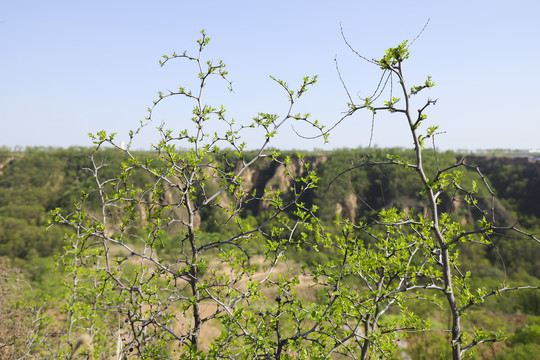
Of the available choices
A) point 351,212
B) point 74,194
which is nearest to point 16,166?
point 74,194

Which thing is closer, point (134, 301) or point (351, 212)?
point (134, 301)

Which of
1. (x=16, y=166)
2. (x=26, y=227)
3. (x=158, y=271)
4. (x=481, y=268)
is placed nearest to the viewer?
(x=158, y=271)

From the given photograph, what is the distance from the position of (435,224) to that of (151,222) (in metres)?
2.98

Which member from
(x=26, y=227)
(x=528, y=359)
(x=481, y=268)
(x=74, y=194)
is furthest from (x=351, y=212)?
(x=26, y=227)

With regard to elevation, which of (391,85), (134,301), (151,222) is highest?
(391,85)

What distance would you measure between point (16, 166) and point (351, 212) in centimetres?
4643

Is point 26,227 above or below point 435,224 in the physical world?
below

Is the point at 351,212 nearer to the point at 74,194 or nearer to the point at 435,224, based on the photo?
the point at 74,194

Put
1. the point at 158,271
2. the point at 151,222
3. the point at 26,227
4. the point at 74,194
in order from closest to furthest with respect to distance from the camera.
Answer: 1. the point at 158,271
2. the point at 151,222
3. the point at 26,227
4. the point at 74,194

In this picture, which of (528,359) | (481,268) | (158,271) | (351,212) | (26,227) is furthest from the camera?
(351,212)

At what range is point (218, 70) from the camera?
4.12m

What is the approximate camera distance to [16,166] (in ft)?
156

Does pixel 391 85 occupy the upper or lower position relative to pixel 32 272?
upper

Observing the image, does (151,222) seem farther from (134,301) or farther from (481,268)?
(481,268)
